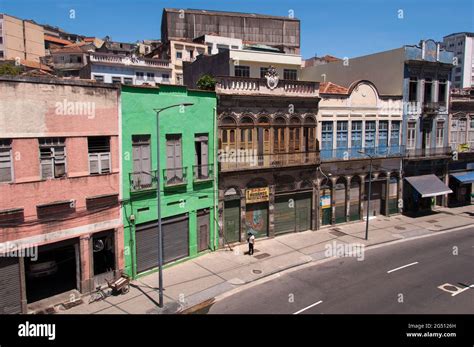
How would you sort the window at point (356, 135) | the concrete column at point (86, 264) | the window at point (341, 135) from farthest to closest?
1. the window at point (356, 135)
2. the window at point (341, 135)
3. the concrete column at point (86, 264)

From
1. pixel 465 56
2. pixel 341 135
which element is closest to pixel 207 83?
pixel 341 135

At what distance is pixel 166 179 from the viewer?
23172 millimetres

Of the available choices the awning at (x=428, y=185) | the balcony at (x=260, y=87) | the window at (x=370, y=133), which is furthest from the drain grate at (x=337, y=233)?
the balcony at (x=260, y=87)

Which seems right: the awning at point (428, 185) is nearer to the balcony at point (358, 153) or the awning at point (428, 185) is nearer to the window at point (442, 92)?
the balcony at point (358, 153)

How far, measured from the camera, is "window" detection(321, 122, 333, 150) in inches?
1229

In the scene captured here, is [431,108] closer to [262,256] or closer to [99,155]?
[262,256]

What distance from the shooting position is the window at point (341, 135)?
105 feet

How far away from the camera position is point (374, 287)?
20.2m

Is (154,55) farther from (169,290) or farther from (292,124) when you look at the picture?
(169,290)

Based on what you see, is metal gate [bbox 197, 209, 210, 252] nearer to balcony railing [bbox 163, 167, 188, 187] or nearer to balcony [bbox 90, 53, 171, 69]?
balcony railing [bbox 163, 167, 188, 187]

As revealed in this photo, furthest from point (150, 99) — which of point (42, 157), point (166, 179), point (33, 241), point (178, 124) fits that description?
point (33, 241)

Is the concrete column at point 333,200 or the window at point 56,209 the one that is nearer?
the window at point 56,209

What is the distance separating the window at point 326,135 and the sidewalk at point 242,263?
669cm

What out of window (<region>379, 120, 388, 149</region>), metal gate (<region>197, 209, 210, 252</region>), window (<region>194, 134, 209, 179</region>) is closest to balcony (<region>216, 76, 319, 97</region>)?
window (<region>194, 134, 209, 179</region>)
